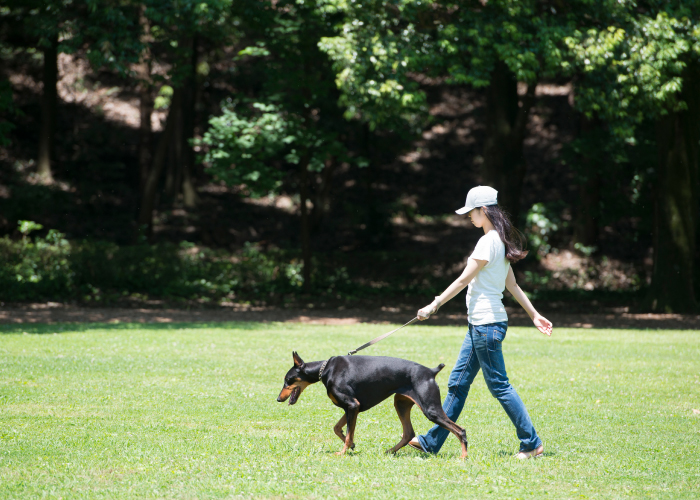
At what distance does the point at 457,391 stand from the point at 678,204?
14.6 meters

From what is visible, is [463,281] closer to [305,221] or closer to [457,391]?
[457,391]

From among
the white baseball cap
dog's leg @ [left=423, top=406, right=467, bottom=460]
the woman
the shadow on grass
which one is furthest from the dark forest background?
dog's leg @ [left=423, top=406, right=467, bottom=460]

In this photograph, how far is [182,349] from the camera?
11.4m

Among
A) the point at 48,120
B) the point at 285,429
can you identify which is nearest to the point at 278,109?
the point at 48,120

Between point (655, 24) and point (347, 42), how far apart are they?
241 inches

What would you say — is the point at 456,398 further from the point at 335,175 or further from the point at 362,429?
the point at 335,175

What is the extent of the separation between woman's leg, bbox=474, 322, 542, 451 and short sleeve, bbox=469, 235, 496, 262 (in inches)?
19.1

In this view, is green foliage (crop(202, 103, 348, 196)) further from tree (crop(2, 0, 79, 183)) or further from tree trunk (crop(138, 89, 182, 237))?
tree (crop(2, 0, 79, 183))

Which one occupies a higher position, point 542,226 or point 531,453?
point 542,226

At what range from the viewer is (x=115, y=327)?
47.2 ft

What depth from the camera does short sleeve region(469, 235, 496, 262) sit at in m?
5.03

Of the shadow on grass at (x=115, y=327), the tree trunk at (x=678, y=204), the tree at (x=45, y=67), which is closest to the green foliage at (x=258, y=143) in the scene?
the shadow on grass at (x=115, y=327)

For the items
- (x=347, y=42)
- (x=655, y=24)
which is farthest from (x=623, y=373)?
(x=347, y=42)

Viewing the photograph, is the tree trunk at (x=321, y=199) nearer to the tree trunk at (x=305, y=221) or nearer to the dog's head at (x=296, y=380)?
the tree trunk at (x=305, y=221)
